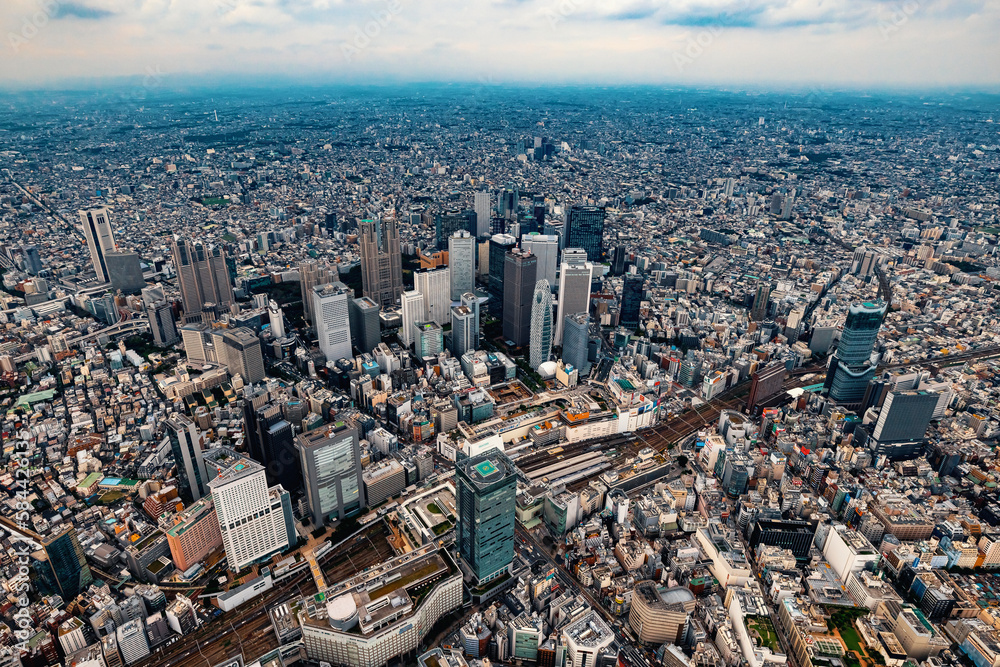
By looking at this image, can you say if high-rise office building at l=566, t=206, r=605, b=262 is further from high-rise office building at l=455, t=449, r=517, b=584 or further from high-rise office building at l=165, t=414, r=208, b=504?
high-rise office building at l=165, t=414, r=208, b=504

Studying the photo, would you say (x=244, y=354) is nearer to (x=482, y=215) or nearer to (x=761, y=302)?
(x=482, y=215)

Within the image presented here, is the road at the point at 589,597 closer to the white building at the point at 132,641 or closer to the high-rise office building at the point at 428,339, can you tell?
the white building at the point at 132,641

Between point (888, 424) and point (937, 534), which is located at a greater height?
point (888, 424)

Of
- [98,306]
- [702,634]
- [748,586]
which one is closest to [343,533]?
[702,634]

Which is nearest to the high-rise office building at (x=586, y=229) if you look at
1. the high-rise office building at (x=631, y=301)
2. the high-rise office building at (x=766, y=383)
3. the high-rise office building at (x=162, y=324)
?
the high-rise office building at (x=631, y=301)

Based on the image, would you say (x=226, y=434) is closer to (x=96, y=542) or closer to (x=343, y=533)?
(x=96, y=542)

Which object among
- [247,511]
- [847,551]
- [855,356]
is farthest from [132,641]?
[855,356]

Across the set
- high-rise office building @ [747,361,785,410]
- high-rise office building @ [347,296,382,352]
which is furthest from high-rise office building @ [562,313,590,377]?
high-rise office building @ [347,296,382,352]
